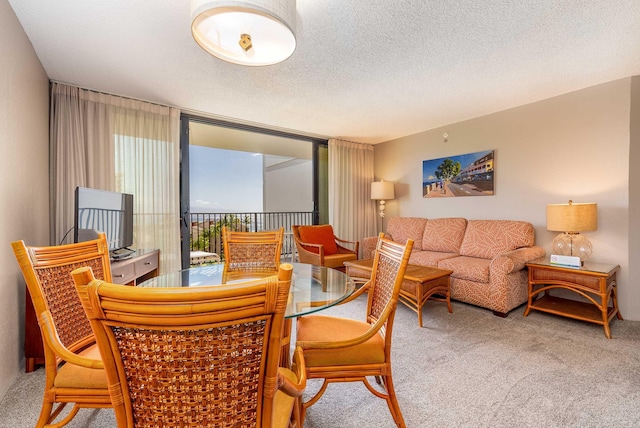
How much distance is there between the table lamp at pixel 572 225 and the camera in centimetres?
273

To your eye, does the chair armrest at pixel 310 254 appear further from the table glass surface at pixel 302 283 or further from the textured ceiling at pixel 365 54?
the textured ceiling at pixel 365 54

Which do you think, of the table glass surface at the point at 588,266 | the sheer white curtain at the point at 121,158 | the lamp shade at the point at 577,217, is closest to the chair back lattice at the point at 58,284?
the sheer white curtain at the point at 121,158

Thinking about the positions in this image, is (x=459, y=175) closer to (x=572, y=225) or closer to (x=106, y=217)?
(x=572, y=225)

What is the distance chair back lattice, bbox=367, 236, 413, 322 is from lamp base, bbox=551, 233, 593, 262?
241 cm

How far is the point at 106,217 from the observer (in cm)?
257

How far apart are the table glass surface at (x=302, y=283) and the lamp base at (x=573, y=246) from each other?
2.48 metres

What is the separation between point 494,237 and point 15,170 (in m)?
4.47

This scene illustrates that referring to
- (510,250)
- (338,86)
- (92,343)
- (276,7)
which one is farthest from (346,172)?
(92,343)

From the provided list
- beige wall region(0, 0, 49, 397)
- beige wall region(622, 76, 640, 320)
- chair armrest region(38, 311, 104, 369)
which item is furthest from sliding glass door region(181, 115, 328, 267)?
beige wall region(622, 76, 640, 320)

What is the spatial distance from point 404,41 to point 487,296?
252cm

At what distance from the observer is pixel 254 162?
23.8 ft

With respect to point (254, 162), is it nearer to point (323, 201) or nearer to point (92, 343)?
point (323, 201)

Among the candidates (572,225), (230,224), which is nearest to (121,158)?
(230,224)

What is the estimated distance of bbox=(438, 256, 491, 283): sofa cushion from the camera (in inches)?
120
